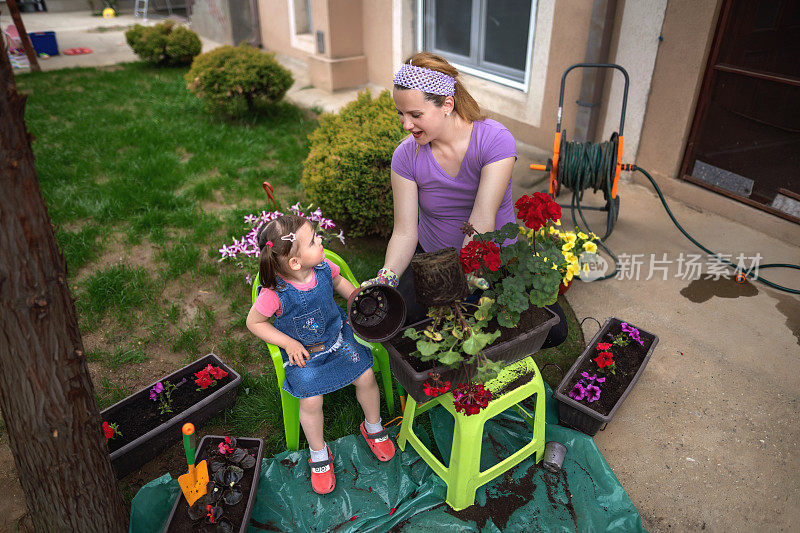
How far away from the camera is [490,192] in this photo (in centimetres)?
248

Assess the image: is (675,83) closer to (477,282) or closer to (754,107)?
(754,107)

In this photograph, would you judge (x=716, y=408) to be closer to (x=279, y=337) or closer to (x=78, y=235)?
(x=279, y=337)

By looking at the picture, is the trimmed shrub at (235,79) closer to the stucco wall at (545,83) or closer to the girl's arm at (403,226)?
the stucco wall at (545,83)

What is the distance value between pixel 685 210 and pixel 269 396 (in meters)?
3.83

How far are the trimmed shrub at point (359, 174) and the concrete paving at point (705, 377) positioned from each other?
59.8 inches

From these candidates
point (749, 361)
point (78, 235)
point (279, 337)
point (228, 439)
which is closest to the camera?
point (279, 337)

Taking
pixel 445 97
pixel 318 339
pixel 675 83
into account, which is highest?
pixel 445 97

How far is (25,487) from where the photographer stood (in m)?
1.98

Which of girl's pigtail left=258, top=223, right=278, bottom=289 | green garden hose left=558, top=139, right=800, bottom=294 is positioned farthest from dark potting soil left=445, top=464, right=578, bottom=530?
green garden hose left=558, top=139, right=800, bottom=294

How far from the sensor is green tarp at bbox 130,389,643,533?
231cm

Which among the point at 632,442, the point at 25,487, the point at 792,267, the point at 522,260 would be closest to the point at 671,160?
the point at 792,267

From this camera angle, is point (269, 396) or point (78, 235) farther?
point (78, 235)

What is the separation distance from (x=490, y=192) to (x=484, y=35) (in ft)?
15.2

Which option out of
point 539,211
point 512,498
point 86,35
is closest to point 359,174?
point 539,211
